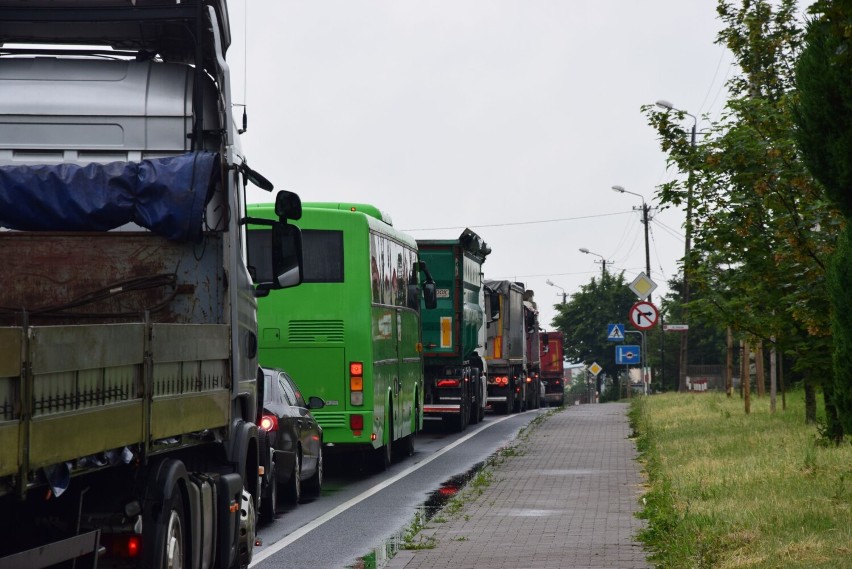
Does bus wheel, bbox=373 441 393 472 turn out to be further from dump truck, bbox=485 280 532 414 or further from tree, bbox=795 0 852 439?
dump truck, bbox=485 280 532 414

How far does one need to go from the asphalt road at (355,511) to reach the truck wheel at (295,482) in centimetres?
13

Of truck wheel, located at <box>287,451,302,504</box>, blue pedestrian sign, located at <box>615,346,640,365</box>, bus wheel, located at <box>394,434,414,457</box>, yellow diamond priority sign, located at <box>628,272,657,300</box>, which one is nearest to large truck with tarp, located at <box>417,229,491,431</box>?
bus wheel, located at <box>394,434,414,457</box>

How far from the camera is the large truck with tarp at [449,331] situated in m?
29.2

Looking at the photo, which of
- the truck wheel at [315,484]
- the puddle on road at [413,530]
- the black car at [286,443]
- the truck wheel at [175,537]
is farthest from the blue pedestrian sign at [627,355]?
the truck wheel at [175,537]

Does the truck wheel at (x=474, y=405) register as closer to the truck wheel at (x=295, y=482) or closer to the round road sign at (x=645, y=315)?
the round road sign at (x=645, y=315)

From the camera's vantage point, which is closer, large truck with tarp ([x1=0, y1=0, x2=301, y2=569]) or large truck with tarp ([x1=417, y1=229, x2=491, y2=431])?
large truck with tarp ([x1=0, y1=0, x2=301, y2=569])

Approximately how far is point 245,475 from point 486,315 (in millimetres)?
26432

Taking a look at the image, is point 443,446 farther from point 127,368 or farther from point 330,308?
point 127,368

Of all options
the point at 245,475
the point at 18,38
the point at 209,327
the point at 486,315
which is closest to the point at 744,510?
the point at 245,475

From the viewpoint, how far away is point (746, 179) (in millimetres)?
18688

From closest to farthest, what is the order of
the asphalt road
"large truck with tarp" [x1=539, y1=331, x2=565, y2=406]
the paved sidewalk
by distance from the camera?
the paved sidewalk < the asphalt road < "large truck with tarp" [x1=539, y1=331, x2=565, y2=406]

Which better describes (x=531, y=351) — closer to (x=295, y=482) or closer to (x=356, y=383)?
(x=356, y=383)

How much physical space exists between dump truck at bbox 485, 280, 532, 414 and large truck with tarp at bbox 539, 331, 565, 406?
2908 cm

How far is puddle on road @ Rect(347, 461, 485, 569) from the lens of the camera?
11.1 metres
